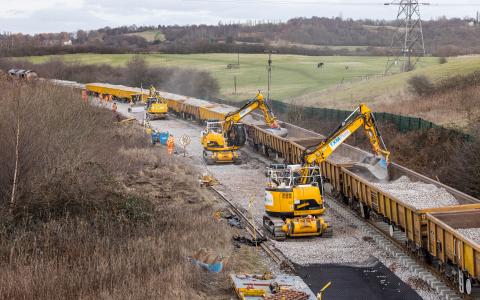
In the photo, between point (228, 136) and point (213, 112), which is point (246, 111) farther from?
point (213, 112)

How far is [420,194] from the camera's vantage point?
23000 mm

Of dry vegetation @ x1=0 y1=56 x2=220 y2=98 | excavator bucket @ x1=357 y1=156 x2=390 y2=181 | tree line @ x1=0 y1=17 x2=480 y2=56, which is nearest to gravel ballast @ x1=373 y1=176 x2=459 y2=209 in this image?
excavator bucket @ x1=357 y1=156 x2=390 y2=181

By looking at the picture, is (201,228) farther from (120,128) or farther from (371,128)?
(120,128)

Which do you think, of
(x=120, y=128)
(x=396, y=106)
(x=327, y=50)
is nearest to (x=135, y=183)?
(x=120, y=128)

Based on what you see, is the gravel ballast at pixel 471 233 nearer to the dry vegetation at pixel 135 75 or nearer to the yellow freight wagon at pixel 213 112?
the yellow freight wagon at pixel 213 112

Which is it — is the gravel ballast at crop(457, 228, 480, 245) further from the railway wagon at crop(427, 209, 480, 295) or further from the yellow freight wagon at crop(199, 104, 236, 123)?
the yellow freight wagon at crop(199, 104, 236, 123)

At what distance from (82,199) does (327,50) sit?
11919 cm

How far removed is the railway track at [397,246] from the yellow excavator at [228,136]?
9.89 metres

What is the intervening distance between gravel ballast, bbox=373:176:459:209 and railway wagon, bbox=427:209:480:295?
5.60 ft

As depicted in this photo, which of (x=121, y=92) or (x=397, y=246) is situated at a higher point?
(x=121, y=92)

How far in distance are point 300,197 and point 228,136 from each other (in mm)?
16313

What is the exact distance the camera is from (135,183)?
31.1m

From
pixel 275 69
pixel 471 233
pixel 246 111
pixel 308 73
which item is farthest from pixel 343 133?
pixel 275 69

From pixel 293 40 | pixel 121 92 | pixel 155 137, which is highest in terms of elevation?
pixel 293 40
